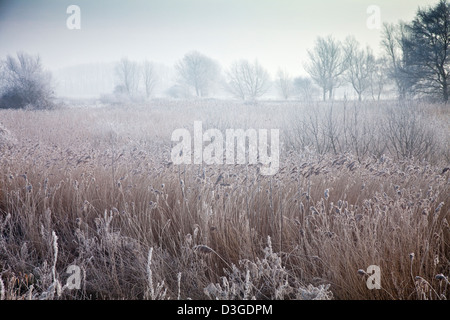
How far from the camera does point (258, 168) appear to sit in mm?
2633

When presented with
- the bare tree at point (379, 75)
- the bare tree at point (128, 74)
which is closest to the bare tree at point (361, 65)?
the bare tree at point (379, 75)

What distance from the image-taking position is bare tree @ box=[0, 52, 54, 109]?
1596cm

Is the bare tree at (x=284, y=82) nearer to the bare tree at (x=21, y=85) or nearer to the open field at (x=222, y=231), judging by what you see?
the open field at (x=222, y=231)

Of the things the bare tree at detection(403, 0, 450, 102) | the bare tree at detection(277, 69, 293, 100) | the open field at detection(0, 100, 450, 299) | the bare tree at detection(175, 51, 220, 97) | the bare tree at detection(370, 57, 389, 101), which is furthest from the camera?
the bare tree at detection(175, 51, 220, 97)

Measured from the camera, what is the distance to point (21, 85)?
16062 mm

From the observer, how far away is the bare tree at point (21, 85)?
16.0 meters

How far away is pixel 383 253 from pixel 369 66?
25223 mm

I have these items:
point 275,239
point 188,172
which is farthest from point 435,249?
point 188,172

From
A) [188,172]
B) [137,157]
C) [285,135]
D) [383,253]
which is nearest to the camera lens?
[383,253]

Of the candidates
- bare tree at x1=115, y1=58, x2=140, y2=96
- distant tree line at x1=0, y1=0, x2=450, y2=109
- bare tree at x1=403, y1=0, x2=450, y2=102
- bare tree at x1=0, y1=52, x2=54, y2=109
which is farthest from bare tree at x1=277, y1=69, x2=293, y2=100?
bare tree at x1=115, y1=58, x2=140, y2=96

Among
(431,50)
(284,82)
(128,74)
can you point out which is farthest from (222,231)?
(128,74)

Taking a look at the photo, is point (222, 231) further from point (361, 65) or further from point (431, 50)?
point (361, 65)

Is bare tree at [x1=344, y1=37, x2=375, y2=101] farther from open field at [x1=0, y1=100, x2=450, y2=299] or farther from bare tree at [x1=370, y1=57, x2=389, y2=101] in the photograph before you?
open field at [x1=0, y1=100, x2=450, y2=299]
